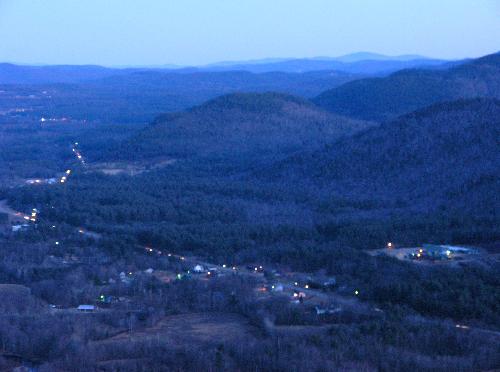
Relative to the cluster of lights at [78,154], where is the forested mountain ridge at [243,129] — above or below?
above

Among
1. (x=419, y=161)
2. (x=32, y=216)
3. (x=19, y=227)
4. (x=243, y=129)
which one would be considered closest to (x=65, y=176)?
(x=32, y=216)

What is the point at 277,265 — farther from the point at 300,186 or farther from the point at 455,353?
the point at 300,186

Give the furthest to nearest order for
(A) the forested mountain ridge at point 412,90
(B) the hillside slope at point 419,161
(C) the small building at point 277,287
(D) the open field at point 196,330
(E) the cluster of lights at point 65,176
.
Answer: (A) the forested mountain ridge at point 412,90 → (E) the cluster of lights at point 65,176 → (B) the hillside slope at point 419,161 → (C) the small building at point 277,287 → (D) the open field at point 196,330

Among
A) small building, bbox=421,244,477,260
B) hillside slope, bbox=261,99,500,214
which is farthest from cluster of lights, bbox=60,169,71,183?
small building, bbox=421,244,477,260

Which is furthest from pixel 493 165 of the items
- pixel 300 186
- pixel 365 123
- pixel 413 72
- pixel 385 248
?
pixel 413 72

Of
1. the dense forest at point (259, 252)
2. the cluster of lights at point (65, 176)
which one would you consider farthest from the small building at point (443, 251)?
the cluster of lights at point (65, 176)

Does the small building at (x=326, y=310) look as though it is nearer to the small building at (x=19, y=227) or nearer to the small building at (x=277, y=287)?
the small building at (x=277, y=287)
